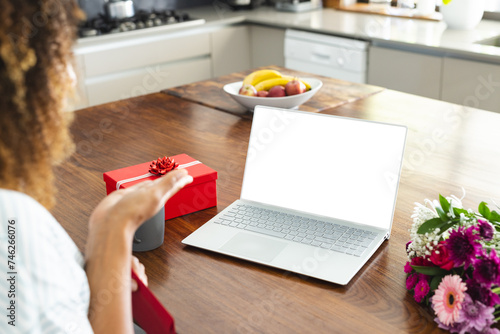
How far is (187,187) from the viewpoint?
121cm

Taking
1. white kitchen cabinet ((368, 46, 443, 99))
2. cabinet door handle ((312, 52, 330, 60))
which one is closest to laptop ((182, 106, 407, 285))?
white kitchen cabinet ((368, 46, 443, 99))

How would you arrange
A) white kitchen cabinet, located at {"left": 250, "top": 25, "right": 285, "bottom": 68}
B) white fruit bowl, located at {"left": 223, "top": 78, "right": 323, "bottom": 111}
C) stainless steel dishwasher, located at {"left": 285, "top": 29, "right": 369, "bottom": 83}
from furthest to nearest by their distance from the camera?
white kitchen cabinet, located at {"left": 250, "top": 25, "right": 285, "bottom": 68} < stainless steel dishwasher, located at {"left": 285, "top": 29, "right": 369, "bottom": 83} < white fruit bowl, located at {"left": 223, "top": 78, "right": 323, "bottom": 111}

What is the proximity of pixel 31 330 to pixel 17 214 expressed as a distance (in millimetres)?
150

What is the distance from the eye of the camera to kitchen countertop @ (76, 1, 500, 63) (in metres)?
2.80

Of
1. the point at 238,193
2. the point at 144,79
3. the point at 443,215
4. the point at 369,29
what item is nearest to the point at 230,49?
the point at 144,79

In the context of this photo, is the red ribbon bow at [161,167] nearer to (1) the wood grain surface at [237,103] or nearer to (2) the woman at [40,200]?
(2) the woman at [40,200]

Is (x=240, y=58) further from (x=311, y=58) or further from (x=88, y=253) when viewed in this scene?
(x=88, y=253)

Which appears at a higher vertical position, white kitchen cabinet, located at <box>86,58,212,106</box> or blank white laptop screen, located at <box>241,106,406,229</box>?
blank white laptop screen, located at <box>241,106,406,229</box>

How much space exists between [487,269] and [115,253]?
1.82 ft

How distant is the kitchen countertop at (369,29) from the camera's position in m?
2.80

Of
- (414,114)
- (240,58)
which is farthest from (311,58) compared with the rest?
(414,114)

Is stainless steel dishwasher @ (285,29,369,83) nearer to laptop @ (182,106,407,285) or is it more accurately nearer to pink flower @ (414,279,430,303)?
laptop @ (182,106,407,285)

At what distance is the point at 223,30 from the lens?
12.3 feet

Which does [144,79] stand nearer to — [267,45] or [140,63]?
[140,63]
